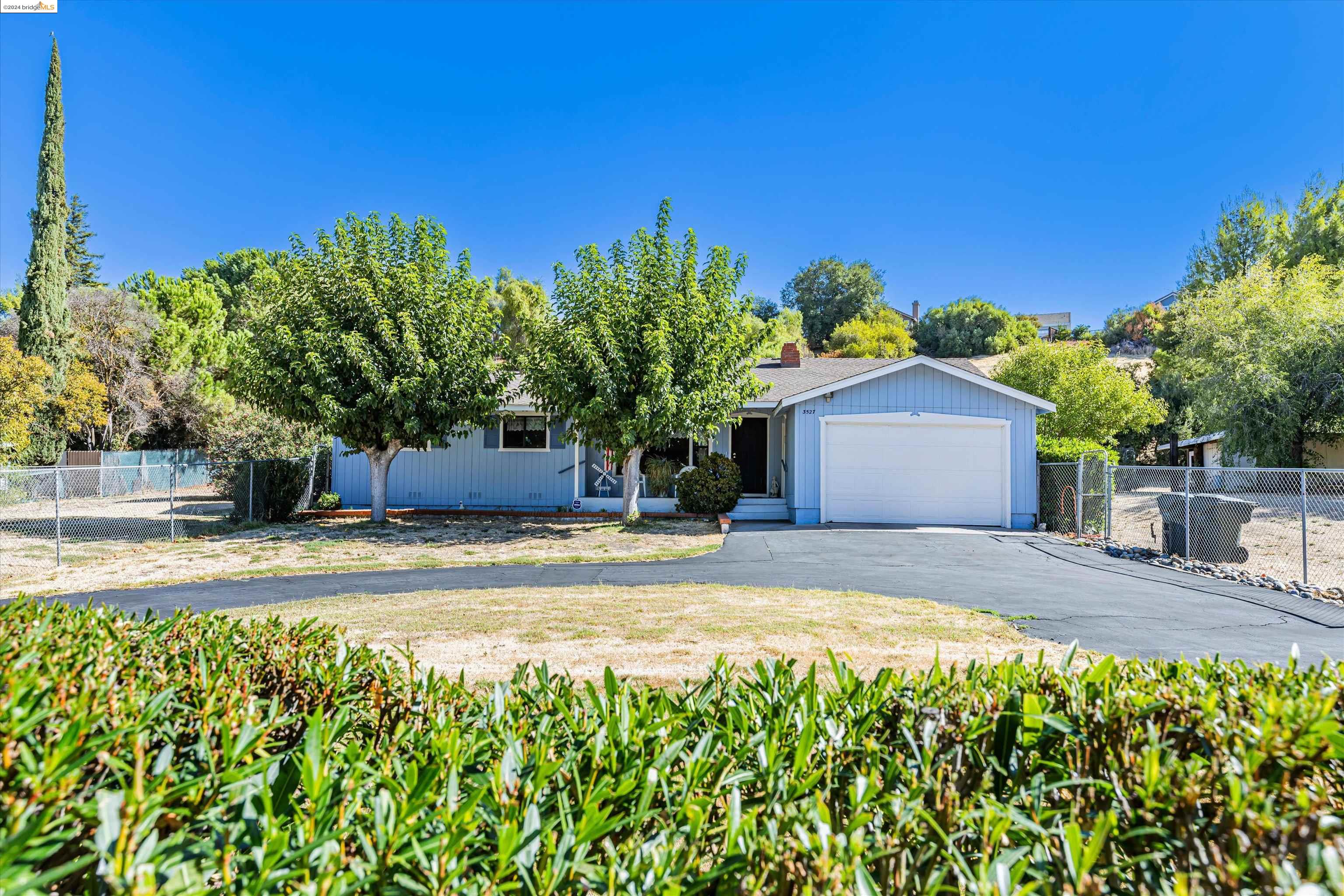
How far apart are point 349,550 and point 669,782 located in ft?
37.7

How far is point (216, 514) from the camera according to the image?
1639 centimetres

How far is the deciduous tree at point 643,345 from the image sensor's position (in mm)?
13164

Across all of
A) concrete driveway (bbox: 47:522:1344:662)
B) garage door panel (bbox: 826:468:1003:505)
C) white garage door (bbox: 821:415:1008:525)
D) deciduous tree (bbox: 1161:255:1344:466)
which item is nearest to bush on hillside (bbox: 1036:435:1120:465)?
white garage door (bbox: 821:415:1008:525)

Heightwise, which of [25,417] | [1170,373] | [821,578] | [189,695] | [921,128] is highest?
[921,128]

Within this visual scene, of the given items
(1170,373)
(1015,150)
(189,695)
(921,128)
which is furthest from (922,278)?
(189,695)

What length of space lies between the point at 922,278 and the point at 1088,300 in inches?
753

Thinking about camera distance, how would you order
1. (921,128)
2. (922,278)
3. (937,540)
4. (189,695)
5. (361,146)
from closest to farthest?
(189,695)
(937,540)
(921,128)
(361,146)
(922,278)

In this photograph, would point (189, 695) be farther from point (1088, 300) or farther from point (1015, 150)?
point (1088, 300)

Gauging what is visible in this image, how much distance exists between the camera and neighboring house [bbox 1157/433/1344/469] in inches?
784

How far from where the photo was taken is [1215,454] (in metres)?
28.4

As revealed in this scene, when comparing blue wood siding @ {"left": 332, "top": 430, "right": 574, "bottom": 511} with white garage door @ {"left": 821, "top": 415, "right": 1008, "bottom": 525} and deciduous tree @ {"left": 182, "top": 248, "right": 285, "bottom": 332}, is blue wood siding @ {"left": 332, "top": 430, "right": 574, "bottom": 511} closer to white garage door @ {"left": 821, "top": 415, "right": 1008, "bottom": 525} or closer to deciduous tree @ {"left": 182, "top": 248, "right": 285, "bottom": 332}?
white garage door @ {"left": 821, "top": 415, "right": 1008, "bottom": 525}

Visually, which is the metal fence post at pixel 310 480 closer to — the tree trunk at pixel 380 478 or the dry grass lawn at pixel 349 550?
the dry grass lawn at pixel 349 550

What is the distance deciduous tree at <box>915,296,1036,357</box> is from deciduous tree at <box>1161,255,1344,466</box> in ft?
83.5

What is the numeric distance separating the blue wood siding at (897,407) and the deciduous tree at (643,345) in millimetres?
1876
